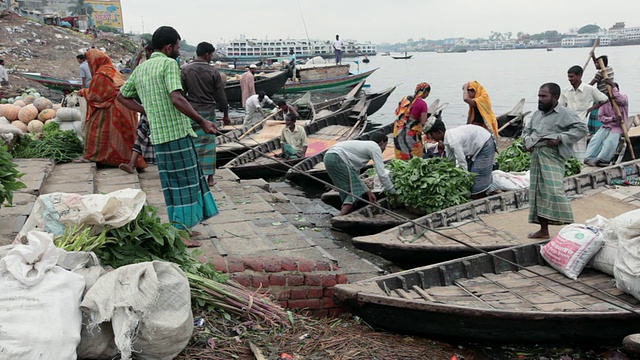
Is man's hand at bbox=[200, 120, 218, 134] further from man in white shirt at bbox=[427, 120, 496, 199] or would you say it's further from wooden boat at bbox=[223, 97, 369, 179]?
wooden boat at bbox=[223, 97, 369, 179]

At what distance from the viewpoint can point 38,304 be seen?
2.33 m

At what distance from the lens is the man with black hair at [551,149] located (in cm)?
471

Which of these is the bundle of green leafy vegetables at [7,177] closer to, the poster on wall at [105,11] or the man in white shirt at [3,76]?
the man in white shirt at [3,76]

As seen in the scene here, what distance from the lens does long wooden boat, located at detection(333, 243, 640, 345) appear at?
3.66 meters

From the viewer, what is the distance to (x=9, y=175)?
153 inches

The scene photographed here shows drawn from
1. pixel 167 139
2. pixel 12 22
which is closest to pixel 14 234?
pixel 167 139

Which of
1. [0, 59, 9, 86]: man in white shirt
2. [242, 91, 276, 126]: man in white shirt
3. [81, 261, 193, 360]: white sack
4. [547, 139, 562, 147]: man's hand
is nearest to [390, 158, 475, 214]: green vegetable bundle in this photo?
[547, 139, 562, 147]: man's hand

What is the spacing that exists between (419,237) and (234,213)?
6.20 feet

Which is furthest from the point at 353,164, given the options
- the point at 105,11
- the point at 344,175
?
the point at 105,11

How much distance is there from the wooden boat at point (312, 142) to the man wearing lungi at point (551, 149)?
3.67 metres

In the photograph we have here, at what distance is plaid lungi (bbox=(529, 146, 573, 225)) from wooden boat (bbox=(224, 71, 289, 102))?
680 inches

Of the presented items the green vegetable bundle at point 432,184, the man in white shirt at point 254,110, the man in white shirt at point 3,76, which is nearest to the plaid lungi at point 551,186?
the green vegetable bundle at point 432,184

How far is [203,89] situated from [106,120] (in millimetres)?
1326

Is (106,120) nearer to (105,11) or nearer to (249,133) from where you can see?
(249,133)
